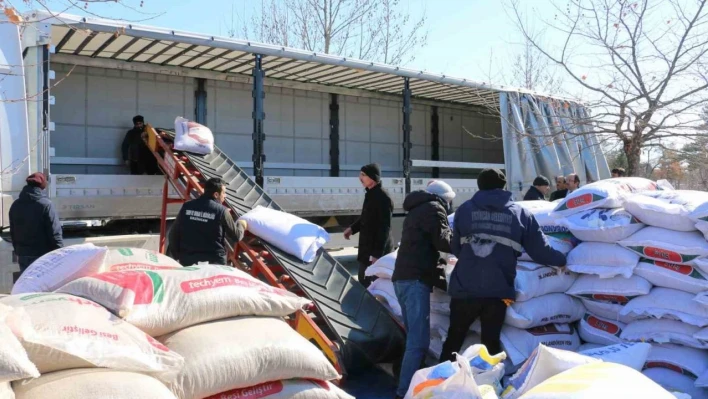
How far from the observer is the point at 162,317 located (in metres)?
2.63

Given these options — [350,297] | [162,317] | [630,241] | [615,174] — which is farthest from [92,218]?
[615,174]

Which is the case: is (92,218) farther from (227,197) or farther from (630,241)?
(630,241)

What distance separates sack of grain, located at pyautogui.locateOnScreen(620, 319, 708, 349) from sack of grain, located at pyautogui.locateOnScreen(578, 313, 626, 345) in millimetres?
84

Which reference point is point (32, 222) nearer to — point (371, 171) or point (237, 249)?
point (237, 249)

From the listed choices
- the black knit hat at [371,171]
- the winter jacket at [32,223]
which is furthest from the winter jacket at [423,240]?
the winter jacket at [32,223]

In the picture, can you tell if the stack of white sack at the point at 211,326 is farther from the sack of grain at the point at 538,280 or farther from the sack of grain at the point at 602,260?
the sack of grain at the point at 602,260

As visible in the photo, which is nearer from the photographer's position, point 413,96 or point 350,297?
point 350,297

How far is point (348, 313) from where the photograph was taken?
14.4 feet

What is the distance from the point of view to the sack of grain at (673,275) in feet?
11.7

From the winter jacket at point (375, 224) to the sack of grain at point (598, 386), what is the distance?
11.0 ft

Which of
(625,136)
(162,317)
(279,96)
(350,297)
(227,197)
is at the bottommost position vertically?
(350,297)

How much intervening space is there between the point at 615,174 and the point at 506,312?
4635mm

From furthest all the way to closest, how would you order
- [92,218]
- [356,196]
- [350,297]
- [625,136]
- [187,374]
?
[356,196] → [92,218] → [625,136] → [350,297] → [187,374]

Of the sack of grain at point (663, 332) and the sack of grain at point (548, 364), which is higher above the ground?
the sack of grain at point (548, 364)
